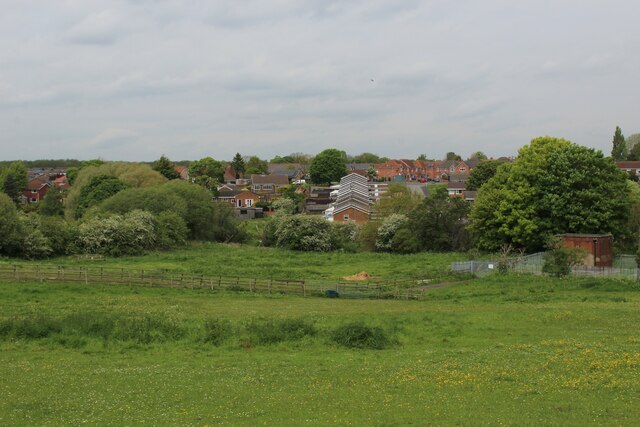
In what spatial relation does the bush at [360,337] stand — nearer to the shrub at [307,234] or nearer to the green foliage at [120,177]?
the shrub at [307,234]

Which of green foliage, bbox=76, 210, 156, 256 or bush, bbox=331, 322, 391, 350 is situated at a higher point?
green foliage, bbox=76, 210, 156, 256

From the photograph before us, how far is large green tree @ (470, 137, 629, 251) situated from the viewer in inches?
2164

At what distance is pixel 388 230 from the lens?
73.6 meters

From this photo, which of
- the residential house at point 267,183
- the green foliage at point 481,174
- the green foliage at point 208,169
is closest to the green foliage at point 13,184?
the green foliage at point 208,169

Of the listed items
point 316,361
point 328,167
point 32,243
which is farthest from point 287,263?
point 328,167

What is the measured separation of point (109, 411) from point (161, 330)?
439 inches

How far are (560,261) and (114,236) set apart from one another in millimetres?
42428

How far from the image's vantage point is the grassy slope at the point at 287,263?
5334cm

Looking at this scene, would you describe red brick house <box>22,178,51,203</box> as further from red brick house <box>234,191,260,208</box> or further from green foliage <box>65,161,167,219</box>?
green foliage <box>65,161,167,219</box>

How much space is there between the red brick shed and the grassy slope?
31.9ft

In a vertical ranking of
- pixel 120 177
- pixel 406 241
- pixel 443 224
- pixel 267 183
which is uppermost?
pixel 267 183

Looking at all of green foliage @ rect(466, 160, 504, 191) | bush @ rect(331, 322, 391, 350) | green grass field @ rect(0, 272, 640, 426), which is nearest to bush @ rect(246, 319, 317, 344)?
green grass field @ rect(0, 272, 640, 426)

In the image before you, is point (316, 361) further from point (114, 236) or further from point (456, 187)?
point (456, 187)

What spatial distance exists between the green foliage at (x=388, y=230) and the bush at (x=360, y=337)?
46.4m
